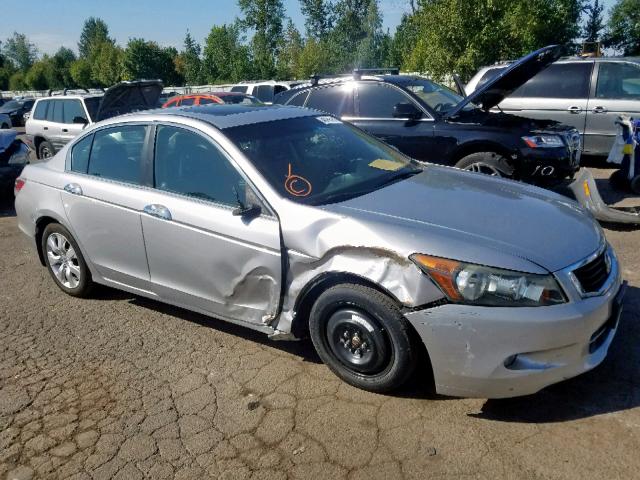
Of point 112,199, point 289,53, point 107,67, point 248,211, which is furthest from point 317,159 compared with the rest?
point 107,67

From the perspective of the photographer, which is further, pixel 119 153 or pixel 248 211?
pixel 119 153

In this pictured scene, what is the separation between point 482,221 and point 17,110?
31570 mm

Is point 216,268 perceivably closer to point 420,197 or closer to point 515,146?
point 420,197

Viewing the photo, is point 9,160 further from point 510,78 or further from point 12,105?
point 12,105

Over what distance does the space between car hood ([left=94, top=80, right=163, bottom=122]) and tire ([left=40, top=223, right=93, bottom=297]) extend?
22.6ft

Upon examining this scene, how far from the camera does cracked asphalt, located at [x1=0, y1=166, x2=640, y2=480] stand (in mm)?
2621

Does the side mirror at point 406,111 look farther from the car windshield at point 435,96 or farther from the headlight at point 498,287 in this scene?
the headlight at point 498,287

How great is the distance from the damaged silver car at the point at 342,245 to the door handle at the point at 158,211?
1cm

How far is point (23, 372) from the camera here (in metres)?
3.71

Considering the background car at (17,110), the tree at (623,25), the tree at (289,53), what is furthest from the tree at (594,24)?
the background car at (17,110)

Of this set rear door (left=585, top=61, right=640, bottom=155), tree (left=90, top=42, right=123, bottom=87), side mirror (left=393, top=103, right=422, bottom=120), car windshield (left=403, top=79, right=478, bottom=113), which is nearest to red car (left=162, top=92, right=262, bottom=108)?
car windshield (left=403, top=79, right=478, bottom=113)

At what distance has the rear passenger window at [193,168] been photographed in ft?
11.6

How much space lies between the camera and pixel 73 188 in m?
4.44

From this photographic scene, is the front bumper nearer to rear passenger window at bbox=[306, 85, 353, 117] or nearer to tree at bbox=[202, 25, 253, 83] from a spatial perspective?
rear passenger window at bbox=[306, 85, 353, 117]
